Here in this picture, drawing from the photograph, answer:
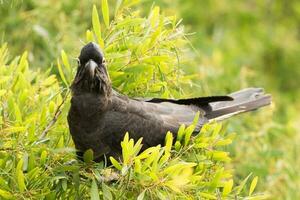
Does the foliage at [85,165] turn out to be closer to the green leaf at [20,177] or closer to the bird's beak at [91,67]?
the green leaf at [20,177]

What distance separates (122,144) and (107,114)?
0.50m

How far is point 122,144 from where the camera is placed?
3617 mm

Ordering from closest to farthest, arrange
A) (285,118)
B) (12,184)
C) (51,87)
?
(12,184)
(51,87)
(285,118)

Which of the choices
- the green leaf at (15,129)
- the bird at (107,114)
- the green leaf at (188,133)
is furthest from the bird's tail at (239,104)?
the green leaf at (15,129)

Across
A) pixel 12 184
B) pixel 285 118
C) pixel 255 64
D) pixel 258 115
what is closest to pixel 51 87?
pixel 12 184

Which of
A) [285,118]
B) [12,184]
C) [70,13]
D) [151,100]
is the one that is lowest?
[285,118]

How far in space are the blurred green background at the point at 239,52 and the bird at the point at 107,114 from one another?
380 mm

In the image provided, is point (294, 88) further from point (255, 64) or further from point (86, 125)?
point (86, 125)

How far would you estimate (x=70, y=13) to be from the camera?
23.3 feet

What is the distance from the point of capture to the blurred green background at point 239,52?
20.2 ft

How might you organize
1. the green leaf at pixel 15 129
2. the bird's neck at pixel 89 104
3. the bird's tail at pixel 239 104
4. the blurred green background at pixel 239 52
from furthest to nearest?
the blurred green background at pixel 239 52, the bird's tail at pixel 239 104, the bird's neck at pixel 89 104, the green leaf at pixel 15 129

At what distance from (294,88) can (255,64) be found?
0.64m

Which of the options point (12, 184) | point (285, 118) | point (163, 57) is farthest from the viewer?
point (285, 118)

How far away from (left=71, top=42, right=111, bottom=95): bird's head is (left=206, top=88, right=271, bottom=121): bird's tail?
927mm
